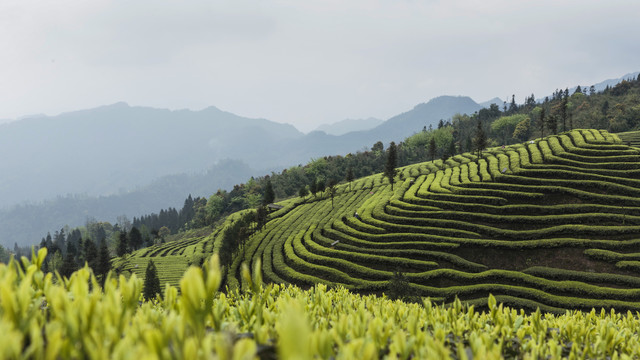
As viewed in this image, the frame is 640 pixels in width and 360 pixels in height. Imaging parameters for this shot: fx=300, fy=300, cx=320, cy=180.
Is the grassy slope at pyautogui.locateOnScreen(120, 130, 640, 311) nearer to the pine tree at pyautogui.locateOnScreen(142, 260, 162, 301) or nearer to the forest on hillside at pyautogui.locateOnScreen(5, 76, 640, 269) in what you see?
the pine tree at pyautogui.locateOnScreen(142, 260, 162, 301)

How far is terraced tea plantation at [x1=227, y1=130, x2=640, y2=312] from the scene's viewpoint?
23188 millimetres

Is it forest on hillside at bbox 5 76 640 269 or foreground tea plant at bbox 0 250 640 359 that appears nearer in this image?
foreground tea plant at bbox 0 250 640 359

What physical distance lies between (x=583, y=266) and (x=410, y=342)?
30950 mm

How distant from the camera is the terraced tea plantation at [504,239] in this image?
23.2 meters

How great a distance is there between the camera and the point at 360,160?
107312mm

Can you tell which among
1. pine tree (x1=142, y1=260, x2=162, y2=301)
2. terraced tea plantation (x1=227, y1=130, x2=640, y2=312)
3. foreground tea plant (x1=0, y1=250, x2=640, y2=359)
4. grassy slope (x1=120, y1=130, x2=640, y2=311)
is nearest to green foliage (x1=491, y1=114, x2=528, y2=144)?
grassy slope (x1=120, y1=130, x2=640, y2=311)

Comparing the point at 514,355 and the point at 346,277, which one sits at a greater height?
the point at 514,355

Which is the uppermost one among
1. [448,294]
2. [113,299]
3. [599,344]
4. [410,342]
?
[113,299]

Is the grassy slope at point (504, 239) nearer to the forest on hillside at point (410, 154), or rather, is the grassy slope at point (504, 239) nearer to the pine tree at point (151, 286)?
the pine tree at point (151, 286)

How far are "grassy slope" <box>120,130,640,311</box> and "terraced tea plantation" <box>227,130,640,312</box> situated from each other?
0.31 feet

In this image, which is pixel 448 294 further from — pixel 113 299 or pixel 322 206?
pixel 322 206

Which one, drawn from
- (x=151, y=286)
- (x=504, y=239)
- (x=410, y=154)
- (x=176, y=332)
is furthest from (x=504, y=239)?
(x=410, y=154)

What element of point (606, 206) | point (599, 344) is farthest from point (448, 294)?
point (599, 344)

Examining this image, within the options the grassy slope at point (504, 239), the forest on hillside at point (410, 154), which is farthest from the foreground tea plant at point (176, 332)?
the forest on hillside at point (410, 154)
